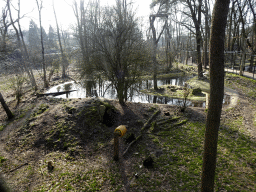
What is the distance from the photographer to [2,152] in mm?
6703

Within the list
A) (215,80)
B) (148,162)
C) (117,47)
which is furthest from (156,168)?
(117,47)

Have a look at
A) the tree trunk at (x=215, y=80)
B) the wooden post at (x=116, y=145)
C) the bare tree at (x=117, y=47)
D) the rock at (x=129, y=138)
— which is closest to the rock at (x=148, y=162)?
the wooden post at (x=116, y=145)

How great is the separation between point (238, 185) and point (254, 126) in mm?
4389

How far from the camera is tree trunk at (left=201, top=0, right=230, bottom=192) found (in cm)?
273

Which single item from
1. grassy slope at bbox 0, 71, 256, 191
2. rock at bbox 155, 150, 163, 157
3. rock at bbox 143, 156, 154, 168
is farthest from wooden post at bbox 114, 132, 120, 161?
rock at bbox 155, 150, 163, 157

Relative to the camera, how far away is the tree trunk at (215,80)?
8.96 feet

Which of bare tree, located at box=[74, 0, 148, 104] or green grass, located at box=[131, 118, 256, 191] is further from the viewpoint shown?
bare tree, located at box=[74, 0, 148, 104]

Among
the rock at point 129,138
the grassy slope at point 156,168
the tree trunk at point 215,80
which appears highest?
the tree trunk at point 215,80

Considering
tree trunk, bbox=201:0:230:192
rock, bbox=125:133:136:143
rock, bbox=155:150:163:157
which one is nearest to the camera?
tree trunk, bbox=201:0:230:192

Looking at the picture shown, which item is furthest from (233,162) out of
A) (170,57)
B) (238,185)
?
(170,57)

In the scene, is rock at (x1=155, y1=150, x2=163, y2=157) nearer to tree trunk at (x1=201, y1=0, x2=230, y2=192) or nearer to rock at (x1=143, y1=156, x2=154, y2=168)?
rock at (x1=143, y1=156, x2=154, y2=168)

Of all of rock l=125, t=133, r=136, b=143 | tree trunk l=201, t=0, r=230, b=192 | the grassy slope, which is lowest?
the grassy slope

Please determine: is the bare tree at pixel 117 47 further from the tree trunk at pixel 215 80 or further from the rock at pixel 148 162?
the tree trunk at pixel 215 80

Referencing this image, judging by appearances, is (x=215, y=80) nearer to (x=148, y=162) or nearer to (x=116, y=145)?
(x=148, y=162)
